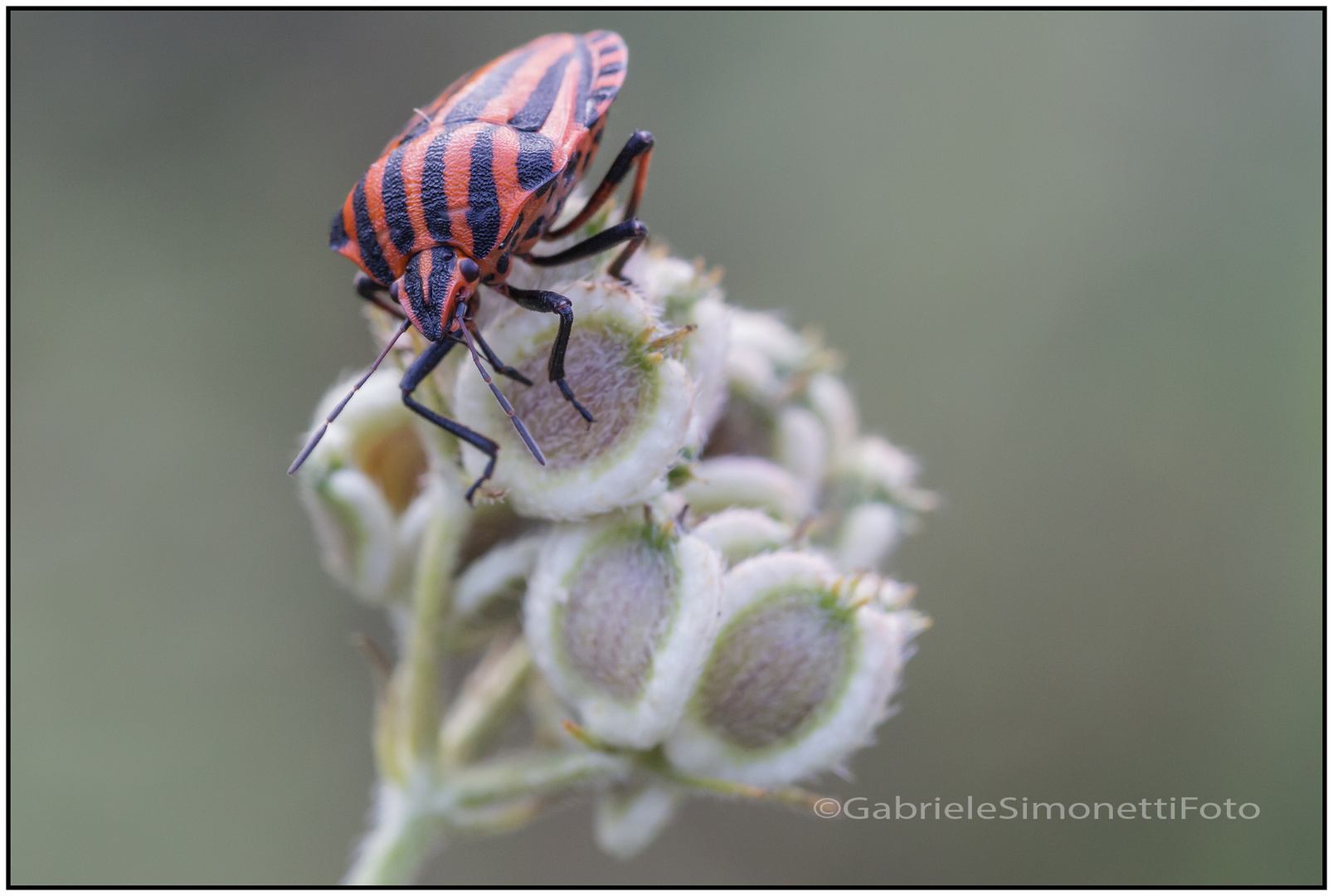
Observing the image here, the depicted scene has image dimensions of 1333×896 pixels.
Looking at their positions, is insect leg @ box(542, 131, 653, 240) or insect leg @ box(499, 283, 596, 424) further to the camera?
insect leg @ box(542, 131, 653, 240)

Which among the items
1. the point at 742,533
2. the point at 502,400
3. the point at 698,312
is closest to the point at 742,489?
the point at 742,533

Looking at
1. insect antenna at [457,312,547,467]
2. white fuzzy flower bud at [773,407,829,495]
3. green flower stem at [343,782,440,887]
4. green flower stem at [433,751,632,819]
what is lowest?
green flower stem at [343,782,440,887]

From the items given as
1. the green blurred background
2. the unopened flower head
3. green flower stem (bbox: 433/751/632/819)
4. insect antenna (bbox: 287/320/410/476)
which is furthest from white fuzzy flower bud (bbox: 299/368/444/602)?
the green blurred background

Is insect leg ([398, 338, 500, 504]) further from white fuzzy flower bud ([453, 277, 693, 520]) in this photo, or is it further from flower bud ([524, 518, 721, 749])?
flower bud ([524, 518, 721, 749])

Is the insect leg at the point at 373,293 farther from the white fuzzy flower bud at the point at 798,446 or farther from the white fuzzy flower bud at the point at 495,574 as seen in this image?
the white fuzzy flower bud at the point at 798,446

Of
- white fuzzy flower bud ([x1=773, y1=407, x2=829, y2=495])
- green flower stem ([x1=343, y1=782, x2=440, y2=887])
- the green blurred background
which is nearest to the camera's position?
green flower stem ([x1=343, y1=782, x2=440, y2=887])

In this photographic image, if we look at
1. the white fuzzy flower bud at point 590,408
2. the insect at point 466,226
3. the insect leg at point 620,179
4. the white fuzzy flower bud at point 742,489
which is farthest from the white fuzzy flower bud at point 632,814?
the insect leg at point 620,179

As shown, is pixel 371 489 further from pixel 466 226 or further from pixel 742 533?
pixel 742 533
